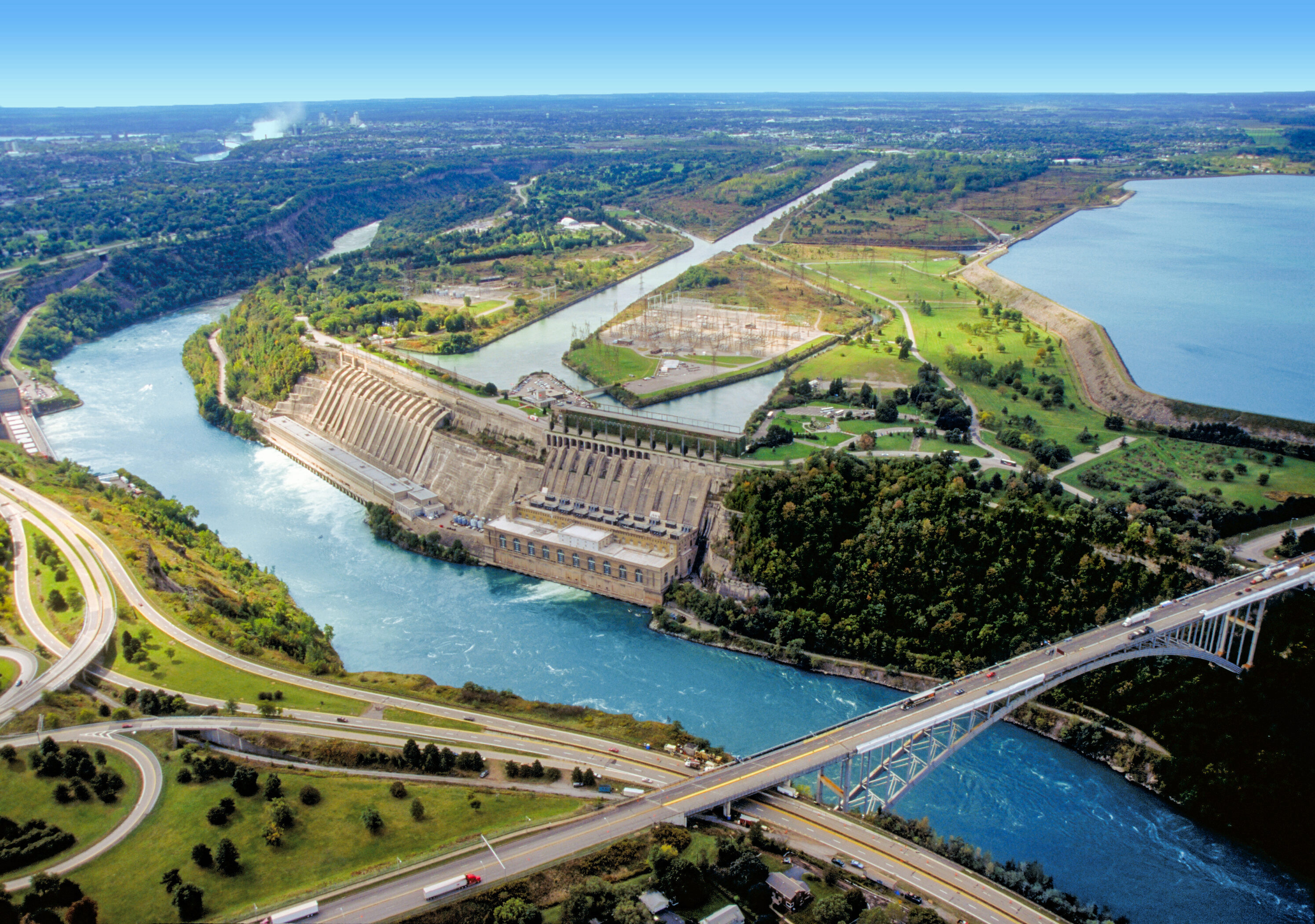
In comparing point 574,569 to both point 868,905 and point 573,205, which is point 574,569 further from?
point 573,205

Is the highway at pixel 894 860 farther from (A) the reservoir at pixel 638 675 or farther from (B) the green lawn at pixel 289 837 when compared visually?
(B) the green lawn at pixel 289 837

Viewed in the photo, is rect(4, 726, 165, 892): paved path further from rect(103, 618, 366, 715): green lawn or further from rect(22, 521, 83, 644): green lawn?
rect(22, 521, 83, 644): green lawn

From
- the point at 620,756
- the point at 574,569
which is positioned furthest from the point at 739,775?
the point at 574,569

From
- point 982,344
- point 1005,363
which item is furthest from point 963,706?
point 982,344

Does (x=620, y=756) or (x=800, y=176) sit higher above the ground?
(x=800, y=176)

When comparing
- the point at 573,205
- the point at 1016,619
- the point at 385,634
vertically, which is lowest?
the point at 385,634

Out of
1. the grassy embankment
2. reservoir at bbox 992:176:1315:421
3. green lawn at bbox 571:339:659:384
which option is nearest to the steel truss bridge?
the grassy embankment
